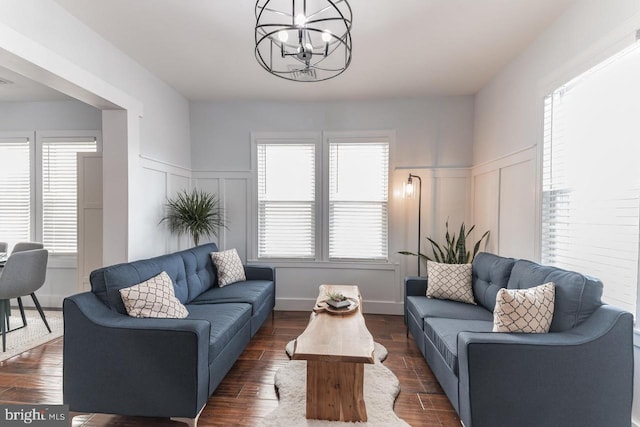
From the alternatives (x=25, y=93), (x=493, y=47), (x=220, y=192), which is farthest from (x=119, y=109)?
(x=493, y=47)

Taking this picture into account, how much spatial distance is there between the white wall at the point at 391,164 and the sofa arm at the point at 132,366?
245 cm

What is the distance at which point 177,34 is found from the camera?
8.80 feet

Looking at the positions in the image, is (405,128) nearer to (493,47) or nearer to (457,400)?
(493,47)

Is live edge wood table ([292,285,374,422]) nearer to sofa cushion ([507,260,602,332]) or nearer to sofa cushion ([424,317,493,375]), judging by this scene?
sofa cushion ([424,317,493,375])

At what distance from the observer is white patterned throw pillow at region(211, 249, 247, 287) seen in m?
3.56

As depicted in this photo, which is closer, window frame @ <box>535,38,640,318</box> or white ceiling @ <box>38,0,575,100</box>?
window frame @ <box>535,38,640,318</box>

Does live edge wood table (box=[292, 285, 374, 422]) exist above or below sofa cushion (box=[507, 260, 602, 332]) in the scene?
below

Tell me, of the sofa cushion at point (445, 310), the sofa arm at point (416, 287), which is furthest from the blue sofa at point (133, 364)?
the sofa arm at point (416, 287)

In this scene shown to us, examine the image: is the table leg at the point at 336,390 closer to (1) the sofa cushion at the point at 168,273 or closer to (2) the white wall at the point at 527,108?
(1) the sofa cushion at the point at 168,273

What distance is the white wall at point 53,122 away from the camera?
13.5ft

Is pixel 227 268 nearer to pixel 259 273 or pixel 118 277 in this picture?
pixel 259 273

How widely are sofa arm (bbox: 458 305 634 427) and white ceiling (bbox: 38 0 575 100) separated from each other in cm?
228

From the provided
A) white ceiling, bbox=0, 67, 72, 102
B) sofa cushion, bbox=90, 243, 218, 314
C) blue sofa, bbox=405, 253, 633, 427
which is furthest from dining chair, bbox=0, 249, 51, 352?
blue sofa, bbox=405, 253, 633, 427

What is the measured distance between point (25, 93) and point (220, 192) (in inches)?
104
